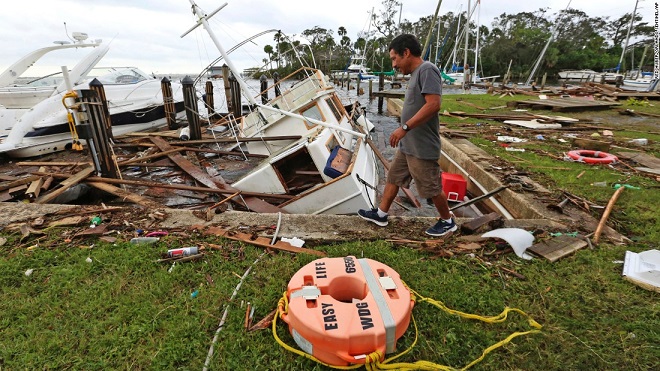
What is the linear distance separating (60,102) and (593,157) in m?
14.5

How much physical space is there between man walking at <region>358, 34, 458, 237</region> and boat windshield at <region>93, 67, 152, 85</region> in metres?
12.8

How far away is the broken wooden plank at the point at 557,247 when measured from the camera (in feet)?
10.2

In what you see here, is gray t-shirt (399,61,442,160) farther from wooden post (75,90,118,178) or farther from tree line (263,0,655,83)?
tree line (263,0,655,83)

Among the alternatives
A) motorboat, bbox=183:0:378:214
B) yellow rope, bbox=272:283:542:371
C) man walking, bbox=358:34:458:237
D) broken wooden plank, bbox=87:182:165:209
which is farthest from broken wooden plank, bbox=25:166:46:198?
man walking, bbox=358:34:458:237

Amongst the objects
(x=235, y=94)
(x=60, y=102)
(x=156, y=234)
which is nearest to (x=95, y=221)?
(x=156, y=234)

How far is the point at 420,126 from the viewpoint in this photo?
3361mm

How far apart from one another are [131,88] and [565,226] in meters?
14.3

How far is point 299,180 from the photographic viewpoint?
716 cm

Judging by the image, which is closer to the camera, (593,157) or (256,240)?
(256,240)

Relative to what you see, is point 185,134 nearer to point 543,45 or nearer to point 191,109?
point 191,109

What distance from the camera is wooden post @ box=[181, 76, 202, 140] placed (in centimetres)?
1073

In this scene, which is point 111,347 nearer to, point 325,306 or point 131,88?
point 325,306

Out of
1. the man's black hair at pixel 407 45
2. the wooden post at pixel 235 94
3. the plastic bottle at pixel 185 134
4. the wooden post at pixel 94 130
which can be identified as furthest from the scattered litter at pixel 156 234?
the wooden post at pixel 235 94

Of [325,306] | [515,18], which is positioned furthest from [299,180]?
[515,18]
